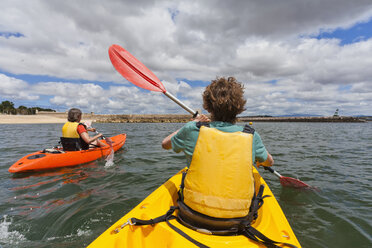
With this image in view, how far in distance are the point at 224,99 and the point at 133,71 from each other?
11.4ft

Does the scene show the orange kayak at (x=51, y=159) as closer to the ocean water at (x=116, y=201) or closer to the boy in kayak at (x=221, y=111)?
the ocean water at (x=116, y=201)

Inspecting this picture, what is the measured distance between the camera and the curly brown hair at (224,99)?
6.18ft

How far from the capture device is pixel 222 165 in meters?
1.70

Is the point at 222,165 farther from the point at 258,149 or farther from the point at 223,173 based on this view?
the point at 258,149

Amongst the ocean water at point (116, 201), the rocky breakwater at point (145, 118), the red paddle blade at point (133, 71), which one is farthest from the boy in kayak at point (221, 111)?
the rocky breakwater at point (145, 118)

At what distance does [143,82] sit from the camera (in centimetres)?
469

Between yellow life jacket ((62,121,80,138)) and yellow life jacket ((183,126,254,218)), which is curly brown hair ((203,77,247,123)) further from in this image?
yellow life jacket ((62,121,80,138))

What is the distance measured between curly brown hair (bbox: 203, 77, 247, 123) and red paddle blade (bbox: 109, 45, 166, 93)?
277cm

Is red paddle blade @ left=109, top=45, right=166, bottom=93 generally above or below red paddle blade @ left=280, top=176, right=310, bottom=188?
above

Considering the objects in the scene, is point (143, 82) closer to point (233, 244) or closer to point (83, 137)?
point (83, 137)

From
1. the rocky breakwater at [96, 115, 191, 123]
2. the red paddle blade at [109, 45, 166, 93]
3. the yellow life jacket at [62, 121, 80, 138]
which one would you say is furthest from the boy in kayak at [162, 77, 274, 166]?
the rocky breakwater at [96, 115, 191, 123]

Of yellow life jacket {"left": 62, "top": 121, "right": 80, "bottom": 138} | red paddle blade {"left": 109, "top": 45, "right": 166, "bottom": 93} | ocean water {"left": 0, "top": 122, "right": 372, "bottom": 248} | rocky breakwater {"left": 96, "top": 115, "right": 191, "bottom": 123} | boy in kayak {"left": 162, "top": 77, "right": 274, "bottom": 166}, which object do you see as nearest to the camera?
boy in kayak {"left": 162, "top": 77, "right": 274, "bottom": 166}

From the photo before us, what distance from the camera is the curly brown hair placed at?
1883 mm

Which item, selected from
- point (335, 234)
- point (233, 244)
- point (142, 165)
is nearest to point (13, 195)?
point (142, 165)
